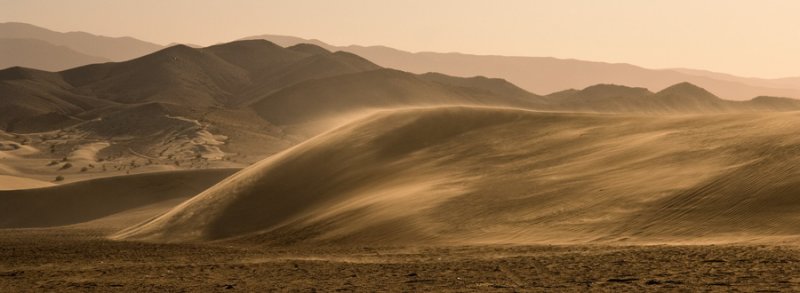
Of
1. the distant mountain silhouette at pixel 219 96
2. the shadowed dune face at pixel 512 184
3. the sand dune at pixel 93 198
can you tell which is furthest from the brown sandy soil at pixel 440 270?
the distant mountain silhouette at pixel 219 96

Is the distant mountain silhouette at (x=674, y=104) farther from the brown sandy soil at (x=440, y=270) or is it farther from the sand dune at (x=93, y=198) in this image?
the brown sandy soil at (x=440, y=270)

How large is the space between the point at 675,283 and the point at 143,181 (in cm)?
4749

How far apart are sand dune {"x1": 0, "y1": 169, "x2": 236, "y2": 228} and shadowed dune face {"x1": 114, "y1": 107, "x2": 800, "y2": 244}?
16049 mm

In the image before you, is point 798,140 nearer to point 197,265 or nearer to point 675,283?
point 675,283

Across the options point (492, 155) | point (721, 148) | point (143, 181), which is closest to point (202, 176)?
point (143, 181)

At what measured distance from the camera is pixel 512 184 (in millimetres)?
27141

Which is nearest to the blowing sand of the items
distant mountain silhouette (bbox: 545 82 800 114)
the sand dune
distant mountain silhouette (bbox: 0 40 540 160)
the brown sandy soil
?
the brown sandy soil

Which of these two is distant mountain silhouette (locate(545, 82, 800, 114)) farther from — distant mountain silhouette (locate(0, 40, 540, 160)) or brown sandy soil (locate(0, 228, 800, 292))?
brown sandy soil (locate(0, 228, 800, 292))

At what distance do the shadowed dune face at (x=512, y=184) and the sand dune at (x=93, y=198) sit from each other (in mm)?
16049

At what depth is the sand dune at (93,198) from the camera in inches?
2005

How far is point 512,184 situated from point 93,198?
3383cm

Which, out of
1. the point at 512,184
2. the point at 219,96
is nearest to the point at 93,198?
the point at 512,184

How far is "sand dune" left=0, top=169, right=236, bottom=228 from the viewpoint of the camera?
2005 inches

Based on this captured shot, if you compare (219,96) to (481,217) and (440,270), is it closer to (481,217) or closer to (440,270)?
(481,217)
